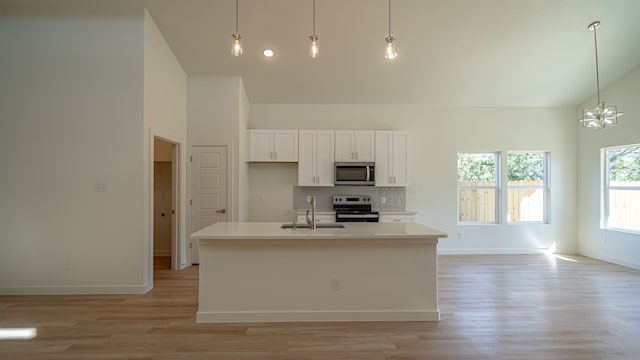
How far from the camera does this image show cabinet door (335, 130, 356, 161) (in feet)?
18.0

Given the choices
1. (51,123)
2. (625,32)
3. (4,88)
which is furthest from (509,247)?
(4,88)

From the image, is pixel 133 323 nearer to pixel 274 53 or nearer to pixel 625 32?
pixel 274 53

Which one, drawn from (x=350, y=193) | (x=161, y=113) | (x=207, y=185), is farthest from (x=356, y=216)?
(x=161, y=113)

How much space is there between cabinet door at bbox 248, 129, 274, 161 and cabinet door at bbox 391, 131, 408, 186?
2.12 metres

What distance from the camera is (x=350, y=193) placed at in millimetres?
5844

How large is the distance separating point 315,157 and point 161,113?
2415 mm

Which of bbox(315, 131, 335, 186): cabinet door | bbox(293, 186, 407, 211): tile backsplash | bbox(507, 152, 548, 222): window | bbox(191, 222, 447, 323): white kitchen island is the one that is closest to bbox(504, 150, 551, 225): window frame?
bbox(507, 152, 548, 222): window

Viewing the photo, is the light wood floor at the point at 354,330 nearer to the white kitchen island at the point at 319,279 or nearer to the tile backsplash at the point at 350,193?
the white kitchen island at the point at 319,279

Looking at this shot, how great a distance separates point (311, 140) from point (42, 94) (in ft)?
11.6

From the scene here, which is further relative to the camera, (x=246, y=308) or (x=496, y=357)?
(x=246, y=308)

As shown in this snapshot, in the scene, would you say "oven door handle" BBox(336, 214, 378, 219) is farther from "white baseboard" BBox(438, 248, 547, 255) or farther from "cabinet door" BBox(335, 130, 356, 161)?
"white baseboard" BBox(438, 248, 547, 255)

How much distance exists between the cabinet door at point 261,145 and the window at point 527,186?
438cm

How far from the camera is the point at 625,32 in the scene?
419 cm

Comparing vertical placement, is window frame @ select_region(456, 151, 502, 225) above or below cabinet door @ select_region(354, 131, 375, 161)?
below
